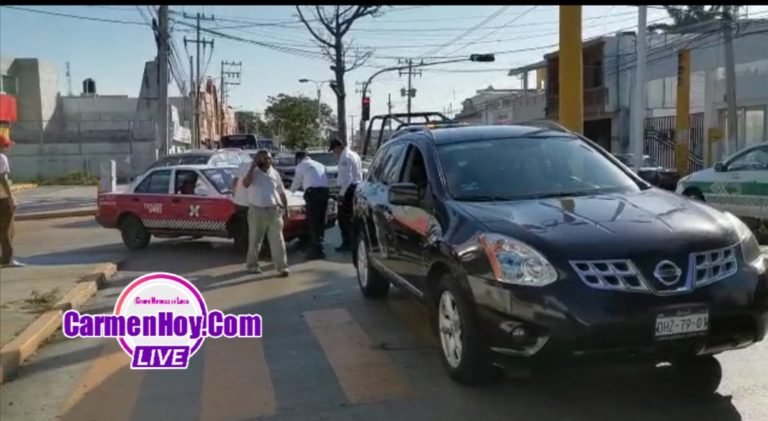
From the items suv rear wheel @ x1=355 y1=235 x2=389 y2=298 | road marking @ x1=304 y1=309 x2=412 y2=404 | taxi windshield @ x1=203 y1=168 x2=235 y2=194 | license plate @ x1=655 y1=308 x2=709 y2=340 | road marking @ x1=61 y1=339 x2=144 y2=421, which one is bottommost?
road marking @ x1=61 y1=339 x2=144 y2=421

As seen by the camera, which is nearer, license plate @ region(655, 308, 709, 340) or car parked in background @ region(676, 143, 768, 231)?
license plate @ region(655, 308, 709, 340)

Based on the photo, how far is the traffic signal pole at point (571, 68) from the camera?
10.8m

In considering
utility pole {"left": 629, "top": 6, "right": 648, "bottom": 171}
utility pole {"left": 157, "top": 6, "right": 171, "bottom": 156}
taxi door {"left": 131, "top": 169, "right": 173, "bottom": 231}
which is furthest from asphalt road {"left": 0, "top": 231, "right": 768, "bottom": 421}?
utility pole {"left": 157, "top": 6, "right": 171, "bottom": 156}

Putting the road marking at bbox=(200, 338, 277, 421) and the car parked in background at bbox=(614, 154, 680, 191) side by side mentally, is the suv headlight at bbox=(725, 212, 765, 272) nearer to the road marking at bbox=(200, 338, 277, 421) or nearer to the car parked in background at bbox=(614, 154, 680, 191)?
the car parked in background at bbox=(614, 154, 680, 191)

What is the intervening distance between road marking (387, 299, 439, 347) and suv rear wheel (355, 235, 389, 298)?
0.54ft

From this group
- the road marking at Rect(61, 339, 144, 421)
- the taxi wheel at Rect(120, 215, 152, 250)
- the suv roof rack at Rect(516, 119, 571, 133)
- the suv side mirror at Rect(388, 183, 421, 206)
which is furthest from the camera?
the taxi wheel at Rect(120, 215, 152, 250)

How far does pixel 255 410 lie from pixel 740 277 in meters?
3.01

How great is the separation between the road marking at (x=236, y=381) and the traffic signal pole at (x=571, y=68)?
22.2 ft

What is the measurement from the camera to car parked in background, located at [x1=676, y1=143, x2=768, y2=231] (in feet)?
38.7

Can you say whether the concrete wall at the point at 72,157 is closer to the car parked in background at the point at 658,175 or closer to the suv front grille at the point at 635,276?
the car parked in background at the point at 658,175

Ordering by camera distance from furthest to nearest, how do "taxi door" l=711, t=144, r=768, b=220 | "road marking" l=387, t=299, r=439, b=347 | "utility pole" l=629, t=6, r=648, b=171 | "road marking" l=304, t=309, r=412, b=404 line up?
"utility pole" l=629, t=6, r=648, b=171, "taxi door" l=711, t=144, r=768, b=220, "road marking" l=387, t=299, r=439, b=347, "road marking" l=304, t=309, r=412, b=404

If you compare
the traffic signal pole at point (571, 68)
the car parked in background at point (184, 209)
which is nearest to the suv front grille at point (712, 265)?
the traffic signal pole at point (571, 68)

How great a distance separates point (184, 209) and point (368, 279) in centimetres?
510

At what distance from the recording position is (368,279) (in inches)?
303
